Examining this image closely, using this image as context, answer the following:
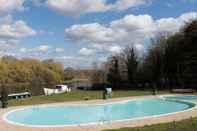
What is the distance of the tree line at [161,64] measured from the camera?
119ft

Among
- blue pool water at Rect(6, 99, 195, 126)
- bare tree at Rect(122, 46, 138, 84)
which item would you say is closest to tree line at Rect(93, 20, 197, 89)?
bare tree at Rect(122, 46, 138, 84)

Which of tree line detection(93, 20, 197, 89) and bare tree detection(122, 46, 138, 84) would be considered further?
bare tree detection(122, 46, 138, 84)

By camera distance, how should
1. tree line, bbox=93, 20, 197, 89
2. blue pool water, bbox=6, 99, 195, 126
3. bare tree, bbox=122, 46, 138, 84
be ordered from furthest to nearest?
1. bare tree, bbox=122, 46, 138, 84
2. tree line, bbox=93, 20, 197, 89
3. blue pool water, bbox=6, 99, 195, 126

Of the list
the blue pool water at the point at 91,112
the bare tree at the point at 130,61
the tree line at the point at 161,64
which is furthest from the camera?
the bare tree at the point at 130,61

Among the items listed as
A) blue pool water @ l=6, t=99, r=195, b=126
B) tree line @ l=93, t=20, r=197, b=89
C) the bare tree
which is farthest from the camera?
the bare tree

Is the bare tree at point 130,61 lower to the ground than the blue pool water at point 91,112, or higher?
higher

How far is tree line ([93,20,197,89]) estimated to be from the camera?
3634 centimetres

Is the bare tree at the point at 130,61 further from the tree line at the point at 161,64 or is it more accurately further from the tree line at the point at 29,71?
the tree line at the point at 29,71

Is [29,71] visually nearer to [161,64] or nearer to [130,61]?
[130,61]

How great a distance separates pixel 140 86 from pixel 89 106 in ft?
72.4

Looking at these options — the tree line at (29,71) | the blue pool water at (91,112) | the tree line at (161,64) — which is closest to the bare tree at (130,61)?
the tree line at (161,64)

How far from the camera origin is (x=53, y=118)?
16875 millimetres

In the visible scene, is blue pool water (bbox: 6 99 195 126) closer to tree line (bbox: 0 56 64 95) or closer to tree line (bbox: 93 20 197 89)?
tree line (bbox: 93 20 197 89)

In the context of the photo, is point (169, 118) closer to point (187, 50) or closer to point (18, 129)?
point (18, 129)
